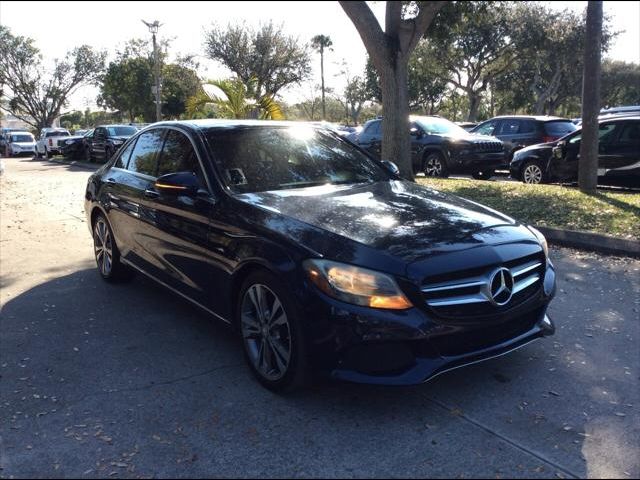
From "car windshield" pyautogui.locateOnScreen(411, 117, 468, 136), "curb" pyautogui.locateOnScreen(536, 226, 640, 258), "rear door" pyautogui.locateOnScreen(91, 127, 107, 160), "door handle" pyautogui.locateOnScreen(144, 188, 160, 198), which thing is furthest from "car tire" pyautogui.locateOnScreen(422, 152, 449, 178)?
"rear door" pyautogui.locateOnScreen(91, 127, 107, 160)

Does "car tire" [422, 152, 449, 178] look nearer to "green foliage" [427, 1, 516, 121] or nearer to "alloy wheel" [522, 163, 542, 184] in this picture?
"alloy wheel" [522, 163, 542, 184]

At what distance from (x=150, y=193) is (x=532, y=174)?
33.0ft

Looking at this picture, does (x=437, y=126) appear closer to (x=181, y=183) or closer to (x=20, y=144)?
(x=181, y=183)

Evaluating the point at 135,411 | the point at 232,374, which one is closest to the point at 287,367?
the point at 232,374

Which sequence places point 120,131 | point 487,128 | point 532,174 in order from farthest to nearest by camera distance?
point 120,131
point 487,128
point 532,174

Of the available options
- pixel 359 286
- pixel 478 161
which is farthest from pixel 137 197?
pixel 478 161

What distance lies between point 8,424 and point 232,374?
128 centimetres

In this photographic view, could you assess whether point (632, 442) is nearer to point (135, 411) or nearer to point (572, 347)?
point (572, 347)

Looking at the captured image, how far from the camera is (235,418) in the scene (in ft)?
10.4

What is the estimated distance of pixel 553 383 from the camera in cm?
350

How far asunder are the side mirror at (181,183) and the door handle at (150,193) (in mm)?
525

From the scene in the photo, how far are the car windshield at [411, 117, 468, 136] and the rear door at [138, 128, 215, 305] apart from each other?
10.6 metres

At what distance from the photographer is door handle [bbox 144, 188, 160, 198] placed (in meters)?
4.60

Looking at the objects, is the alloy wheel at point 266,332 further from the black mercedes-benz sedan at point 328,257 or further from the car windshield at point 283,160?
the car windshield at point 283,160
